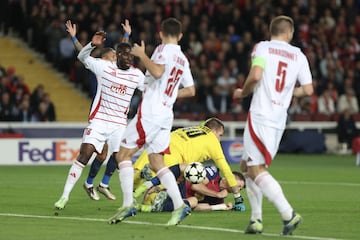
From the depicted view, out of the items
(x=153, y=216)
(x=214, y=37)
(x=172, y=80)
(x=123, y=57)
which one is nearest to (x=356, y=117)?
(x=214, y=37)

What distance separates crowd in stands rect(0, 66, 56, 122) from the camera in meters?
27.3

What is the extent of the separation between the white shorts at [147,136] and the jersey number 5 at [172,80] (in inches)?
16.5

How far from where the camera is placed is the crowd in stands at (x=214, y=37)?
99.0 ft

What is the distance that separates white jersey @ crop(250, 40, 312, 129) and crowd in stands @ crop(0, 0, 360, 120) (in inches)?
710

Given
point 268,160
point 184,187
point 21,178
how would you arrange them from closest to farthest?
point 268,160, point 184,187, point 21,178

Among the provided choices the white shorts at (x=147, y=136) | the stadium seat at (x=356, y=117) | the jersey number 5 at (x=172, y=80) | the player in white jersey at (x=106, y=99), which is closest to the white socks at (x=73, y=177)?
the player in white jersey at (x=106, y=99)

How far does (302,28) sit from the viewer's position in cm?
3334

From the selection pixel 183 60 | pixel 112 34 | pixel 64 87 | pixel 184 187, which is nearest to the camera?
pixel 183 60

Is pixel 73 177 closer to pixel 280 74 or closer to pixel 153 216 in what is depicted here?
pixel 153 216

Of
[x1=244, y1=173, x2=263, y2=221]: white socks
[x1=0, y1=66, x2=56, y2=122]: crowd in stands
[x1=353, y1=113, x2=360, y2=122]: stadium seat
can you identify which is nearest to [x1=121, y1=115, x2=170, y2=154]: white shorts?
[x1=244, y1=173, x2=263, y2=221]: white socks

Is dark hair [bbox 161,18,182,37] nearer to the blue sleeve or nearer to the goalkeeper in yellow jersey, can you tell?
the blue sleeve

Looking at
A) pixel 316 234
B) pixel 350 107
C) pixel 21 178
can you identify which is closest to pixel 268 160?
pixel 316 234

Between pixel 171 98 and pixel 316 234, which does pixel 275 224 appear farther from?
pixel 171 98

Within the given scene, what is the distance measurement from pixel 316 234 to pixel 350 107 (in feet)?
66.5
